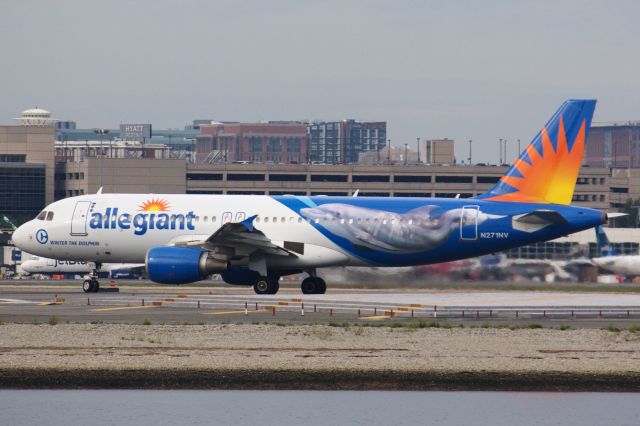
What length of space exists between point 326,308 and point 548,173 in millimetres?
15175

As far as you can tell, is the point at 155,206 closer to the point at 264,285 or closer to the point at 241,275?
the point at 241,275

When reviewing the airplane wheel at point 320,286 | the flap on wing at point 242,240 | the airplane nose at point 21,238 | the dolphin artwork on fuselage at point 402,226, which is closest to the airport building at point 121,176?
the airplane nose at point 21,238

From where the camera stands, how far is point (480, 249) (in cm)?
6025

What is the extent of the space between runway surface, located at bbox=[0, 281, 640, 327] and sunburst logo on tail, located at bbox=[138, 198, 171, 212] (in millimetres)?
4406

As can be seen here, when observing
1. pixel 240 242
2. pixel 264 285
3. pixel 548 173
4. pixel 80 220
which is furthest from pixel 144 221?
pixel 548 173

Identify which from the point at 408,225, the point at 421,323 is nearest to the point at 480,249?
the point at 408,225

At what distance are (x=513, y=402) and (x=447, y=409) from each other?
1890 millimetres

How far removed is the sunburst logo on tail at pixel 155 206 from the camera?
62.1m

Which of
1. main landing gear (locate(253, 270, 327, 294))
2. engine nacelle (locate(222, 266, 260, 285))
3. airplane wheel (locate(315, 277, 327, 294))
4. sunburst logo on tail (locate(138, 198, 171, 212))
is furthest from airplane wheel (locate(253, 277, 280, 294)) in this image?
sunburst logo on tail (locate(138, 198, 171, 212))

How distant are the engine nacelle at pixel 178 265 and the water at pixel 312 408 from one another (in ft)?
75.3

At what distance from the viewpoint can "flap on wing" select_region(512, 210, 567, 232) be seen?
5906cm

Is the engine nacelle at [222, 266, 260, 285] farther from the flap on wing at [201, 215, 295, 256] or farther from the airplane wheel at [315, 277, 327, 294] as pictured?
the airplane wheel at [315, 277, 327, 294]

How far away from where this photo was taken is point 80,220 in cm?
6306

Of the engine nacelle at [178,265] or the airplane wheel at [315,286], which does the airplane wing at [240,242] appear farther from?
the airplane wheel at [315,286]
